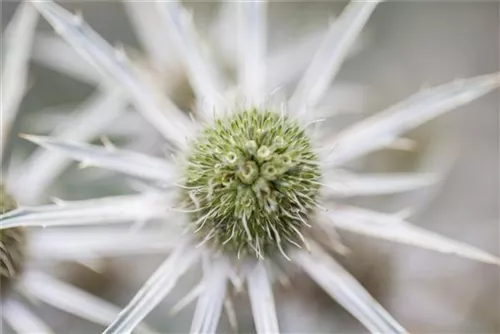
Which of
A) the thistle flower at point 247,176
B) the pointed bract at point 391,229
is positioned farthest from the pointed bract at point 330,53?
the pointed bract at point 391,229

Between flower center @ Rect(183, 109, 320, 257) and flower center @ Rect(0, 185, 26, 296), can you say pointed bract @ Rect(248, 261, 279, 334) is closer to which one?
flower center @ Rect(183, 109, 320, 257)

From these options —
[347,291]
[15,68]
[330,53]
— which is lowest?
[347,291]

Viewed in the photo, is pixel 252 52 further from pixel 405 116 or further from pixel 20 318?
pixel 20 318

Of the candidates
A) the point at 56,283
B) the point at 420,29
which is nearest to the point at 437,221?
the point at 420,29

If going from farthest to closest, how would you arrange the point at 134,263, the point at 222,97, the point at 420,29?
1. the point at 420,29
2. the point at 134,263
3. the point at 222,97

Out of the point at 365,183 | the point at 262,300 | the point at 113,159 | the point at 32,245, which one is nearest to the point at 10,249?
the point at 32,245

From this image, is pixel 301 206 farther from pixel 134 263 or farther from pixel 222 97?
pixel 134 263

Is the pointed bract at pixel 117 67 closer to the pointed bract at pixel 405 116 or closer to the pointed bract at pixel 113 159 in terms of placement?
the pointed bract at pixel 113 159
